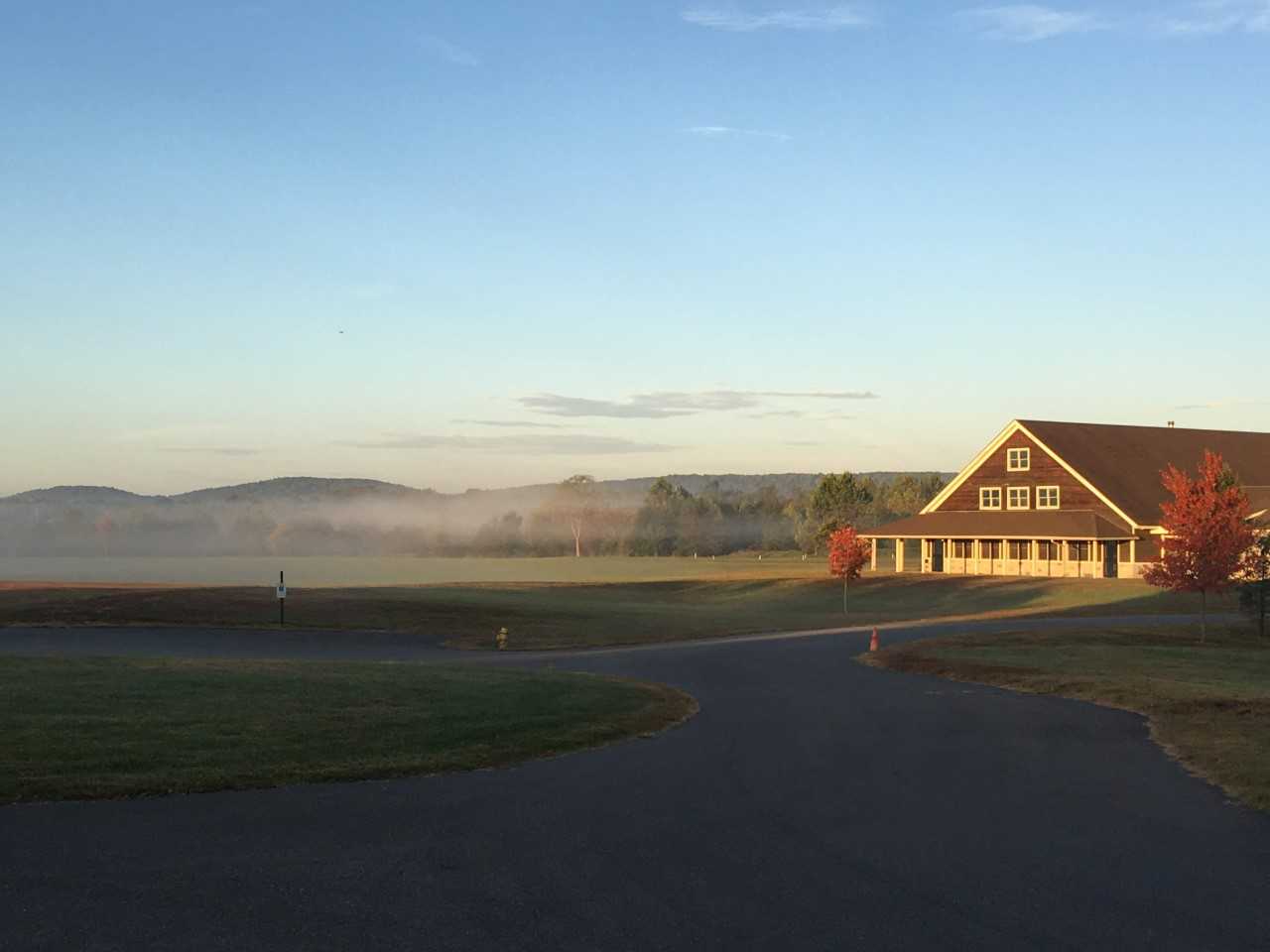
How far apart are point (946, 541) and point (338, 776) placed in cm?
6683

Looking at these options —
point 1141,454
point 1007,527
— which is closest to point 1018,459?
point 1007,527

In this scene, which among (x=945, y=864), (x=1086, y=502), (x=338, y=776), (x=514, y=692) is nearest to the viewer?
(x=945, y=864)

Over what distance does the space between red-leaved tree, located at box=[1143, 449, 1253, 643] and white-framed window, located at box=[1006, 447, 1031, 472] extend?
30.4 metres

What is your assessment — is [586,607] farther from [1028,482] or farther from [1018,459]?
[1018,459]

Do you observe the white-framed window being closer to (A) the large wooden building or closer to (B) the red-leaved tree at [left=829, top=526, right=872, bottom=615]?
(A) the large wooden building

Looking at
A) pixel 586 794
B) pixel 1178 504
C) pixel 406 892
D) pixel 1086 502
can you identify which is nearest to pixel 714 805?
pixel 586 794

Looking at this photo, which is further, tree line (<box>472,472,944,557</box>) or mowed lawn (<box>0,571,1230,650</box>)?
tree line (<box>472,472,944,557</box>)

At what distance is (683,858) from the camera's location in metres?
10.3

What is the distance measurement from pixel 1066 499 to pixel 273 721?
62.5 m

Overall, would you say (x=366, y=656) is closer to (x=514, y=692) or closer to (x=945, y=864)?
(x=514, y=692)

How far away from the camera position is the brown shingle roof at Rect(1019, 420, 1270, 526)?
7050cm

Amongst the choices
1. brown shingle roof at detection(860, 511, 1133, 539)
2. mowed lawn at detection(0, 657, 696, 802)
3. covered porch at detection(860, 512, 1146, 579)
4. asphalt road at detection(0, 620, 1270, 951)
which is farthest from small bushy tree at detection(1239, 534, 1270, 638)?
asphalt road at detection(0, 620, 1270, 951)

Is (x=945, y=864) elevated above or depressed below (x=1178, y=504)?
below

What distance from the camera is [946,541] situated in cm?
7662
